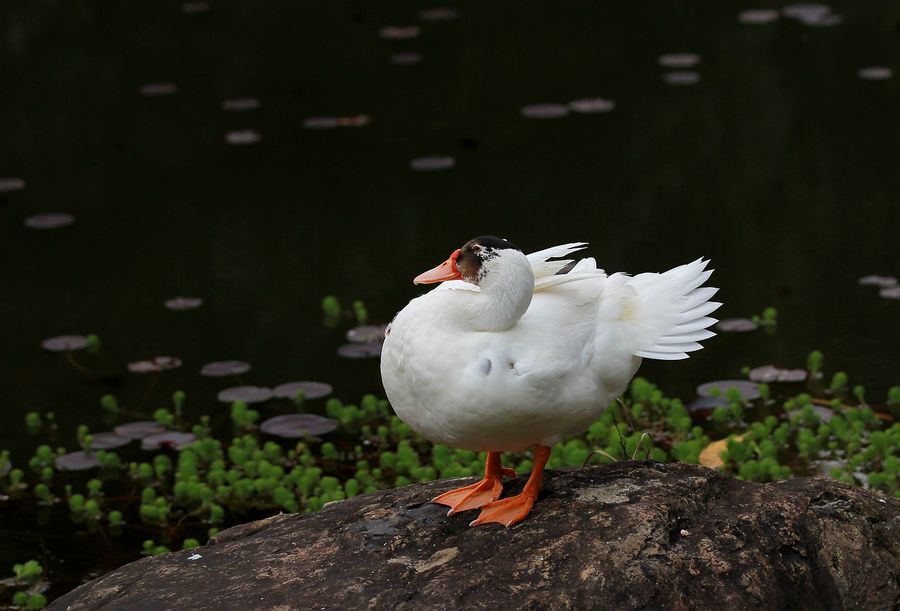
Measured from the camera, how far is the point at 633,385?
15.8ft

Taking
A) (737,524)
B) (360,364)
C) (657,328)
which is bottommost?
(360,364)

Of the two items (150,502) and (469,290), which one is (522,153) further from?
(469,290)

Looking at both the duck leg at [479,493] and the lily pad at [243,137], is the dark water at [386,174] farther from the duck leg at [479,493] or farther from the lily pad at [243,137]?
the duck leg at [479,493]

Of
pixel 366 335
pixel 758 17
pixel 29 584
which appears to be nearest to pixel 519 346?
pixel 29 584

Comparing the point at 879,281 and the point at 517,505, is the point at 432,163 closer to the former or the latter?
the point at 879,281

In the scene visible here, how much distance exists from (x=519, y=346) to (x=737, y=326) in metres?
2.84

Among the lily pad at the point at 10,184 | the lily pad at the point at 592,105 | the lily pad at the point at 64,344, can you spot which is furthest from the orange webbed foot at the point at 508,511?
the lily pad at the point at 592,105

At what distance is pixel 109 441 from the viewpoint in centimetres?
492

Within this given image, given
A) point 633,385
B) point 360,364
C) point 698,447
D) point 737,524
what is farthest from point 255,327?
point 737,524

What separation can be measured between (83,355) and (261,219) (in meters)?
1.79

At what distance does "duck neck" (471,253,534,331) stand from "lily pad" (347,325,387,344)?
2.62 m

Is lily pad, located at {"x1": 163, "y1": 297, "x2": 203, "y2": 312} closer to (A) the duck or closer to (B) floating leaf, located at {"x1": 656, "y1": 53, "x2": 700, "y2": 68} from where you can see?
(A) the duck

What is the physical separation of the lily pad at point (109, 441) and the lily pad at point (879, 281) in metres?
3.57

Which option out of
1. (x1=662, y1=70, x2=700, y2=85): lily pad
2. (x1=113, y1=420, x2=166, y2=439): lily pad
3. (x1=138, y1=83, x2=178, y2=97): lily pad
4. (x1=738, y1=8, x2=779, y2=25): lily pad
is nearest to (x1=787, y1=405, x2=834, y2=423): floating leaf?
(x1=113, y1=420, x2=166, y2=439): lily pad
